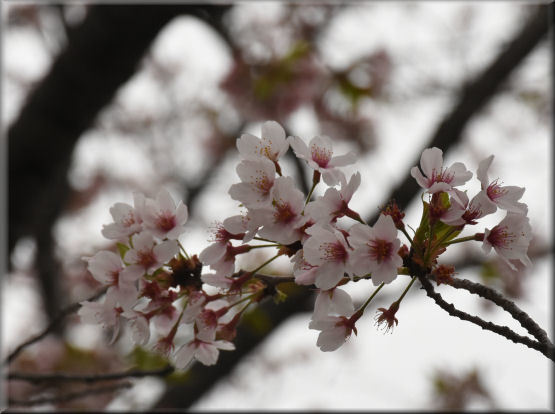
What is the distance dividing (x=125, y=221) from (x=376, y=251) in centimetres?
42

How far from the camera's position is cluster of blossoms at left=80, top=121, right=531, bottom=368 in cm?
75

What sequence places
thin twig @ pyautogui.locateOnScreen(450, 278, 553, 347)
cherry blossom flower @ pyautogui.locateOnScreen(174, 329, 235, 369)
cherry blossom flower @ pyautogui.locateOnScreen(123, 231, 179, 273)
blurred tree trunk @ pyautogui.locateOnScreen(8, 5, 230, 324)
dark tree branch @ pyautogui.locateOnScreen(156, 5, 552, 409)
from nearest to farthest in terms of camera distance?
thin twig @ pyautogui.locateOnScreen(450, 278, 553, 347)
cherry blossom flower @ pyautogui.locateOnScreen(123, 231, 179, 273)
cherry blossom flower @ pyautogui.locateOnScreen(174, 329, 235, 369)
blurred tree trunk @ pyautogui.locateOnScreen(8, 5, 230, 324)
dark tree branch @ pyautogui.locateOnScreen(156, 5, 552, 409)

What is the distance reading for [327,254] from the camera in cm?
75

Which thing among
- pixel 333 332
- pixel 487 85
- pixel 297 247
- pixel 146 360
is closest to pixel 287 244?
pixel 297 247

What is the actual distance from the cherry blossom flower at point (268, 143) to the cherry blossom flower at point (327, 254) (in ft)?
0.70

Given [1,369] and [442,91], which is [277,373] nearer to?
[442,91]

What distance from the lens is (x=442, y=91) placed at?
14.1 feet

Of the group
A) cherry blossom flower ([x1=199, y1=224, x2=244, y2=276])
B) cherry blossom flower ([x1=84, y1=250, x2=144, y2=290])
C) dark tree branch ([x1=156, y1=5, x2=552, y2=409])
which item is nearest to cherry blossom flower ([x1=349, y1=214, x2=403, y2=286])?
cherry blossom flower ([x1=199, y1=224, x2=244, y2=276])

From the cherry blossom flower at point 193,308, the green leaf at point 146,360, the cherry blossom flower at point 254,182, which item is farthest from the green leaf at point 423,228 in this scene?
the green leaf at point 146,360

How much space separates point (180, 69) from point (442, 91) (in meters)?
3.87

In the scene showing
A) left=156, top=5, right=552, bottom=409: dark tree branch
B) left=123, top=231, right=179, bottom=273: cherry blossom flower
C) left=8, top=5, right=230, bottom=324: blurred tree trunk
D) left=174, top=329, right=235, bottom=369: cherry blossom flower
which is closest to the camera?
left=123, top=231, right=179, bottom=273: cherry blossom flower

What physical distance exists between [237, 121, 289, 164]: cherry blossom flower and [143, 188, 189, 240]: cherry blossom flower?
150 mm

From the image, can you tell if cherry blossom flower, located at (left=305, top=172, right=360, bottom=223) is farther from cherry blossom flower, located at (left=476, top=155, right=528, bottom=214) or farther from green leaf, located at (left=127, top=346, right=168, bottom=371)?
green leaf, located at (left=127, top=346, right=168, bottom=371)

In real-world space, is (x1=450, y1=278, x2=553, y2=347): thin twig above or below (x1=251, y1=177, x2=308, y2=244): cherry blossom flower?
below
